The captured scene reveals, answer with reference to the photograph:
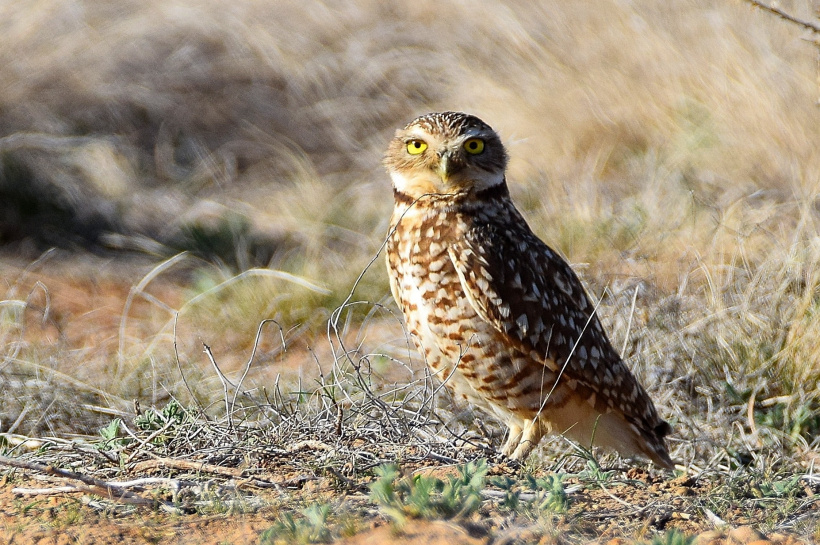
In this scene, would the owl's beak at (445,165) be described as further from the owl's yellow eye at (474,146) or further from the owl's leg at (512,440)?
the owl's leg at (512,440)

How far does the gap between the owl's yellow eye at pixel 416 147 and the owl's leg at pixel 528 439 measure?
1.23m

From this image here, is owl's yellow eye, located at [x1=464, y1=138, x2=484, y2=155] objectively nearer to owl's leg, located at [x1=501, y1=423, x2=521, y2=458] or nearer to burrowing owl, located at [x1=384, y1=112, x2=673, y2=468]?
burrowing owl, located at [x1=384, y1=112, x2=673, y2=468]

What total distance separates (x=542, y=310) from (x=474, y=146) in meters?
0.75

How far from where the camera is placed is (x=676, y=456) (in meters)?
4.78

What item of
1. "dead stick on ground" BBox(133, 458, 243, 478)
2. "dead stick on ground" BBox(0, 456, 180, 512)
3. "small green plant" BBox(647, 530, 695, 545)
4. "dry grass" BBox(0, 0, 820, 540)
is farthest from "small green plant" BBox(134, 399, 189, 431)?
"small green plant" BBox(647, 530, 695, 545)

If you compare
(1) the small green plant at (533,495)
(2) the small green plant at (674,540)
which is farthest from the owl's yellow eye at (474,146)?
(2) the small green plant at (674,540)

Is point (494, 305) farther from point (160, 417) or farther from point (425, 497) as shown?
point (425, 497)

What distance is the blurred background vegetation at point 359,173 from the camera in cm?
522

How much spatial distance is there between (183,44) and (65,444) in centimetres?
986

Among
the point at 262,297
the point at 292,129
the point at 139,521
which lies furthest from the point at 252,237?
the point at 139,521

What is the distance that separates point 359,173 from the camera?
34.3ft

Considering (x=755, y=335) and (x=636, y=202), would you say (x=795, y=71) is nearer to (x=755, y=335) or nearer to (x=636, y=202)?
(x=636, y=202)

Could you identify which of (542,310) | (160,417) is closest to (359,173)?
(542,310)

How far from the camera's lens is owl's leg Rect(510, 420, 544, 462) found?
412 centimetres
